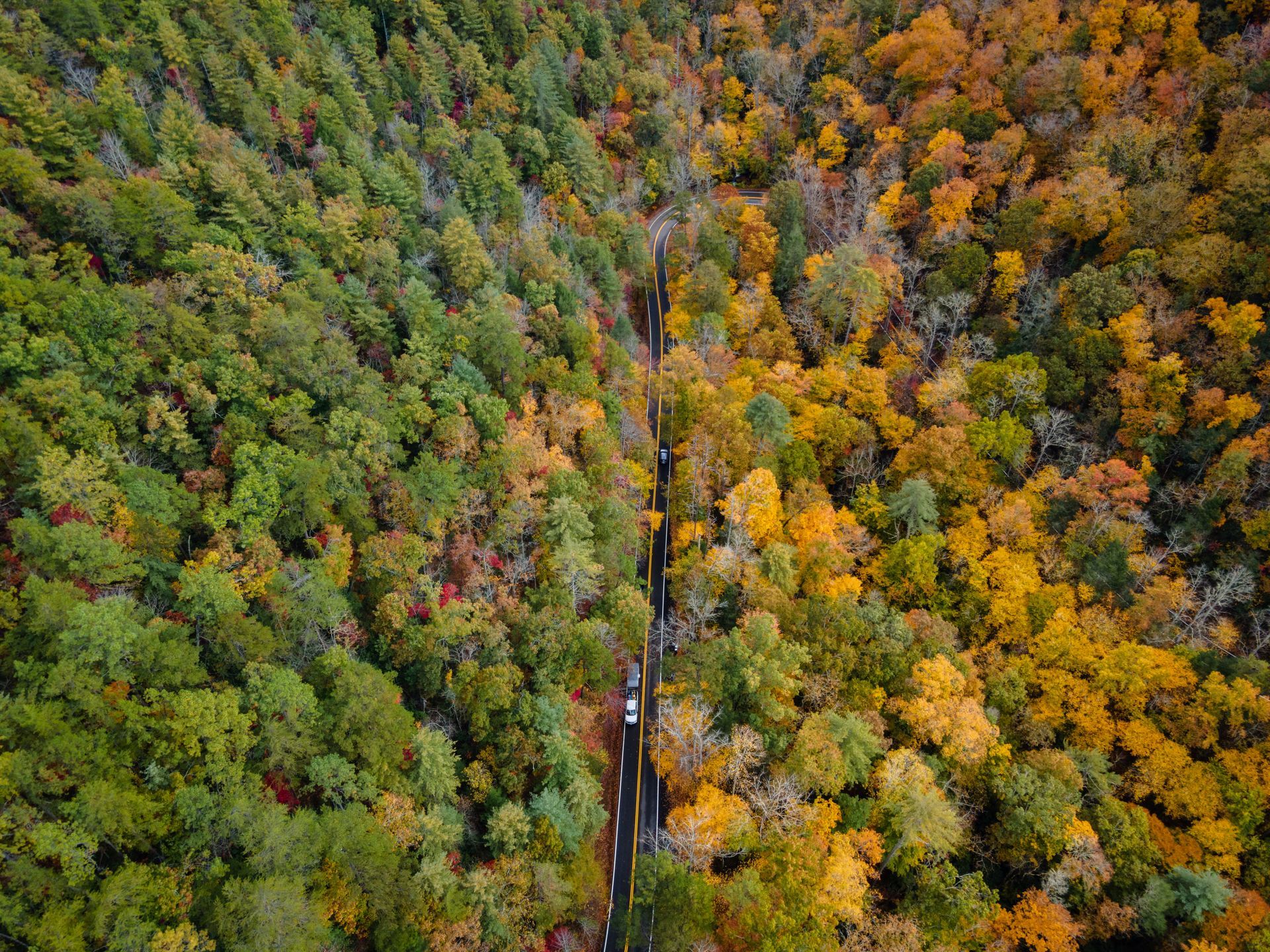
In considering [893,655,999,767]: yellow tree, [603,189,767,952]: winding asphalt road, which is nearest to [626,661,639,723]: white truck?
[603,189,767,952]: winding asphalt road

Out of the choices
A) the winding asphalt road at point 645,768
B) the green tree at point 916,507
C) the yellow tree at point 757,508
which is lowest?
the winding asphalt road at point 645,768

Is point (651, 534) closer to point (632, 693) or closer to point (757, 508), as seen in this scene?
point (757, 508)

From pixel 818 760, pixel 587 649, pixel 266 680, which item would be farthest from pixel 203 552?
pixel 818 760

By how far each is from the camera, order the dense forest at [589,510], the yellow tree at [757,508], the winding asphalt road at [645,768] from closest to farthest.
Answer: the dense forest at [589,510] → the winding asphalt road at [645,768] → the yellow tree at [757,508]

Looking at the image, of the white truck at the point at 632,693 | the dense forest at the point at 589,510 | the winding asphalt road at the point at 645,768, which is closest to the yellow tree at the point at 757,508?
the dense forest at the point at 589,510

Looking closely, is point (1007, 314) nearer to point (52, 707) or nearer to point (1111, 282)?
point (1111, 282)

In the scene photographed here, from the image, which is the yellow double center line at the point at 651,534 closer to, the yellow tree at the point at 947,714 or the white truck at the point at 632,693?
the white truck at the point at 632,693

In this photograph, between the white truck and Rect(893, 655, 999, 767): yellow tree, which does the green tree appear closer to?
Rect(893, 655, 999, 767): yellow tree
